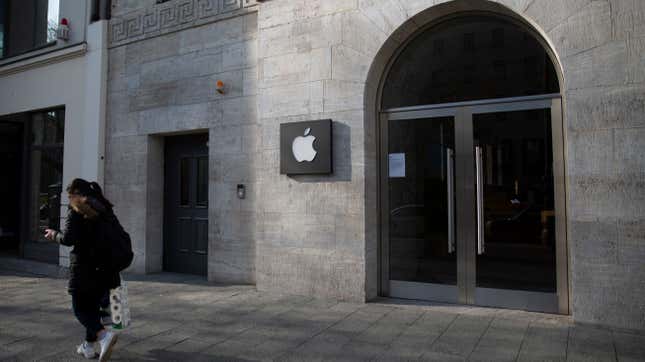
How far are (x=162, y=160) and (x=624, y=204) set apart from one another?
23.4ft

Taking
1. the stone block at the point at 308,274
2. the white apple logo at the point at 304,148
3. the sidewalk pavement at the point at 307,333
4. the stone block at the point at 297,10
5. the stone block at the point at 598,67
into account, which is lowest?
the sidewalk pavement at the point at 307,333

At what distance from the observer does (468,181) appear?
5.79m

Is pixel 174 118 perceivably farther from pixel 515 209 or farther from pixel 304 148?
pixel 515 209

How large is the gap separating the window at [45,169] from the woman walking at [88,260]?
6.50 meters

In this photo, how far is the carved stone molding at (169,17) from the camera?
752 cm

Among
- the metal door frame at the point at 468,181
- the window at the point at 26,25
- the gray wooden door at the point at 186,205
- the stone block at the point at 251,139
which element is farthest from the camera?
the window at the point at 26,25

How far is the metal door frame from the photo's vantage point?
5266mm

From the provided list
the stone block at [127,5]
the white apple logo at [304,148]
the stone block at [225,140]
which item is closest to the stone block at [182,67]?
the stone block at [225,140]

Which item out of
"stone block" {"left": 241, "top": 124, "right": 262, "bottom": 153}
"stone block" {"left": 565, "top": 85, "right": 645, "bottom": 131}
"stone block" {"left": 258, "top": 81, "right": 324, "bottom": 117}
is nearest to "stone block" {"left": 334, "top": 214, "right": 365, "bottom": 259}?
"stone block" {"left": 258, "top": 81, "right": 324, "bottom": 117}

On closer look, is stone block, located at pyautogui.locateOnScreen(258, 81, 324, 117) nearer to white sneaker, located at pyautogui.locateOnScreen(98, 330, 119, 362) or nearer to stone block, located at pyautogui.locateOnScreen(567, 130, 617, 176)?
stone block, located at pyautogui.locateOnScreen(567, 130, 617, 176)

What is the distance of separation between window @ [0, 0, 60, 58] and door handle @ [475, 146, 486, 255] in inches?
351

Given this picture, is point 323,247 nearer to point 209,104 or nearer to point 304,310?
point 304,310

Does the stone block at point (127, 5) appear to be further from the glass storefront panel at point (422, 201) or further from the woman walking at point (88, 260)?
the woman walking at point (88, 260)

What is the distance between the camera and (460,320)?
5102 mm
